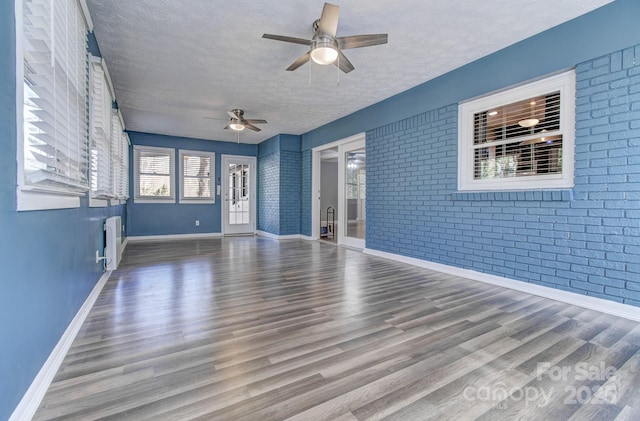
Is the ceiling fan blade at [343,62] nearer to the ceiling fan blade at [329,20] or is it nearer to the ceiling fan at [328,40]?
the ceiling fan at [328,40]

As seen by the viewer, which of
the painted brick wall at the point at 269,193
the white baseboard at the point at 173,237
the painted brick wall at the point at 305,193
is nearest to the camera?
the white baseboard at the point at 173,237

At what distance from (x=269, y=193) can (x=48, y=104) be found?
263 inches

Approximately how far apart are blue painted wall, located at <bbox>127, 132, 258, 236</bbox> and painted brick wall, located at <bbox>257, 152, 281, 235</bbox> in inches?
32.5

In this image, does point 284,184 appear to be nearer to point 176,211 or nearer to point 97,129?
point 176,211

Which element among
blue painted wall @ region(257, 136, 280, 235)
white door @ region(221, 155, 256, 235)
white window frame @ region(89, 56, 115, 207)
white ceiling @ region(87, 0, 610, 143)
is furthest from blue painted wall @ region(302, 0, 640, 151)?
white door @ region(221, 155, 256, 235)

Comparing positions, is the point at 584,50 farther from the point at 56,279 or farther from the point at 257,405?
the point at 56,279

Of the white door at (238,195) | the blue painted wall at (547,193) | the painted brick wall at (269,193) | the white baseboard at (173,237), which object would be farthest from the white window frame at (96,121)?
the white door at (238,195)

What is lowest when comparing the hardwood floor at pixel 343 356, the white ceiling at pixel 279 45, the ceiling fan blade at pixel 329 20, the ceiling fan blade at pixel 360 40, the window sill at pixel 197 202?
the hardwood floor at pixel 343 356

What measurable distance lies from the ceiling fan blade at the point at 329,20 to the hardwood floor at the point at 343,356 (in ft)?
8.06

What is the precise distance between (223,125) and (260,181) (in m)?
2.39

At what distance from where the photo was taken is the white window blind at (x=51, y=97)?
4.47ft

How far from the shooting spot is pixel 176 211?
307 inches

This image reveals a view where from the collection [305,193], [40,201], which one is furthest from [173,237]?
[40,201]

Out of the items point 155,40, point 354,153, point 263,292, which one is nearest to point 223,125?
point 354,153
